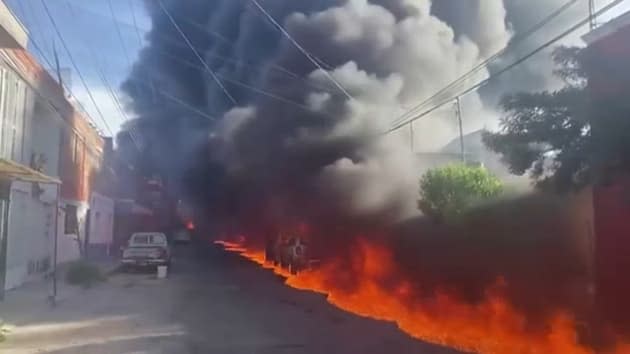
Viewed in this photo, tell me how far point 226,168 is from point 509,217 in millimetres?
17973

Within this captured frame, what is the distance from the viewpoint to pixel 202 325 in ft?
42.2

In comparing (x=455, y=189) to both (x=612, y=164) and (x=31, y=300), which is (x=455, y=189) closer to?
(x=612, y=164)

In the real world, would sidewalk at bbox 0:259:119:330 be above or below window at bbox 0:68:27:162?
below

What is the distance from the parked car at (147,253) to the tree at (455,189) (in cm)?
1050

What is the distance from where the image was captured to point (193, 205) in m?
41.5

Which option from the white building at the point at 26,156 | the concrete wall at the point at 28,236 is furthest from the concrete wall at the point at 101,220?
the concrete wall at the point at 28,236

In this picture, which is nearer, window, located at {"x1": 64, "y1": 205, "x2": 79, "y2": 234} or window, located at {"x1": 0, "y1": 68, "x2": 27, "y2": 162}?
window, located at {"x1": 0, "y1": 68, "x2": 27, "y2": 162}

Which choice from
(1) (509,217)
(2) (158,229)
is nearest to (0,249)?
(1) (509,217)

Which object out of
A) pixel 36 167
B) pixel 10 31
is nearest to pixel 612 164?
pixel 10 31

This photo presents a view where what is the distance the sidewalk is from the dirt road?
0.60 feet

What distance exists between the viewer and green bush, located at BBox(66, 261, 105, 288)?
21667 mm

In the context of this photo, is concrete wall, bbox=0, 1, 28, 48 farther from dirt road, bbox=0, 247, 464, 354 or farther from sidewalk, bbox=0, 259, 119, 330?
dirt road, bbox=0, 247, 464, 354

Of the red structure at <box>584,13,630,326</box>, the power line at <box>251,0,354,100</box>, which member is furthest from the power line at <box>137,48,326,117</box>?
the red structure at <box>584,13,630,326</box>

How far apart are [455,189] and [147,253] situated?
12095 mm
